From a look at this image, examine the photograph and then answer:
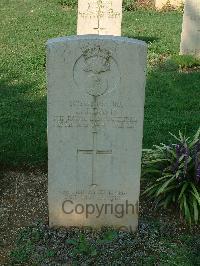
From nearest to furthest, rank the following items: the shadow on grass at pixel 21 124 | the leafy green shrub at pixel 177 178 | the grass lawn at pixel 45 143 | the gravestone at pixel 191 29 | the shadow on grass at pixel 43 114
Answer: the grass lawn at pixel 45 143, the leafy green shrub at pixel 177 178, the shadow on grass at pixel 21 124, the shadow on grass at pixel 43 114, the gravestone at pixel 191 29

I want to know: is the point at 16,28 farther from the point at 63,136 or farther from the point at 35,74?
the point at 63,136

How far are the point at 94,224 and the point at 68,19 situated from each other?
33.5 feet

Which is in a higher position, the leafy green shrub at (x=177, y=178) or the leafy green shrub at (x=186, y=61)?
the leafy green shrub at (x=186, y=61)

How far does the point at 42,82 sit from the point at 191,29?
351cm

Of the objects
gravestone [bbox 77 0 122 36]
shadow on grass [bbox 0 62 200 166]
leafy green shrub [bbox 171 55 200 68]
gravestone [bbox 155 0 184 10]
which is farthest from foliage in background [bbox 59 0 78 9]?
shadow on grass [bbox 0 62 200 166]

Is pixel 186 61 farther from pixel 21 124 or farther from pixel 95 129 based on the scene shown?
pixel 95 129

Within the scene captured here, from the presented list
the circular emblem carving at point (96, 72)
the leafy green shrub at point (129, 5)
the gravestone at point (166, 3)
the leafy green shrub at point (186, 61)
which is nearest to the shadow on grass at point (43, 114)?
the leafy green shrub at point (186, 61)

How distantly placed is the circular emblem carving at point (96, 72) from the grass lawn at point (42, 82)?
1968mm

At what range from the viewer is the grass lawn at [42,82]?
6.61m

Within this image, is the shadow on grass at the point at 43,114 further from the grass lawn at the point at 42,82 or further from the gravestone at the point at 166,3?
the gravestone at the point at 166,3

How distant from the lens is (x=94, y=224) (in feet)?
16.0

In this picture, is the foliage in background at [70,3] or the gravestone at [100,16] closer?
the gravestone at [100,16]

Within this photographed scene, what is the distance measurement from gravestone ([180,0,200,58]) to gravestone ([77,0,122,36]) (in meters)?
1.42

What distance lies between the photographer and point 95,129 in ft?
14.7
